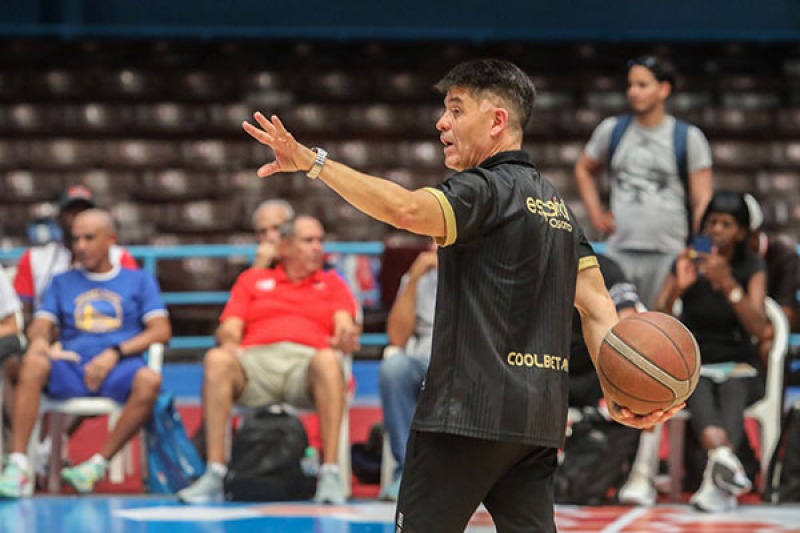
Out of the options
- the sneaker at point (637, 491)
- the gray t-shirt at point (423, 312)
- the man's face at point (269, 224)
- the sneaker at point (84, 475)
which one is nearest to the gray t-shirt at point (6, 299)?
the sneaker at point (84, 475)

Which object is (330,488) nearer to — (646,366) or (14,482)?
(14,482)

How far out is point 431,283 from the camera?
6.49 m

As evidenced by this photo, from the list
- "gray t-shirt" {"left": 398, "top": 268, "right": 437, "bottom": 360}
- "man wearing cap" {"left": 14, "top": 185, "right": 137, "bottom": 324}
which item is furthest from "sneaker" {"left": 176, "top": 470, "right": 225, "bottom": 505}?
"man wearing cap" {"left": 14, "top": 185, "right": 137, "bottom": 324}

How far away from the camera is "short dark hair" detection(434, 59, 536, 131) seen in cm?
303

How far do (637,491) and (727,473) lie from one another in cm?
43

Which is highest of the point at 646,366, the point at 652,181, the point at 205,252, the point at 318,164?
the point at 652,181

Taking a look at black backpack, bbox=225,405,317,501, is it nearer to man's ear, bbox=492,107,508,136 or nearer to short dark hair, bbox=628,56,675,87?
short dark hair, bbox=628,56,675,87

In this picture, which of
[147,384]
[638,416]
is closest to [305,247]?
[147,384]

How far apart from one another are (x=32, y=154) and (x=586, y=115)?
15.6 feet

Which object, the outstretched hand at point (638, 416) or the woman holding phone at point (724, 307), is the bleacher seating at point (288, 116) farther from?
the outstretched hand at point (638, 416)

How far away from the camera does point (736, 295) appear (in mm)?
6238

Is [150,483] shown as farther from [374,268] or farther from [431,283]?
[374,268]

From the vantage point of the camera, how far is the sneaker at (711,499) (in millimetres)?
5848

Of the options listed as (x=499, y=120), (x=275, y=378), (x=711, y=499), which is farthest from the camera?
(x=275, y=378)
